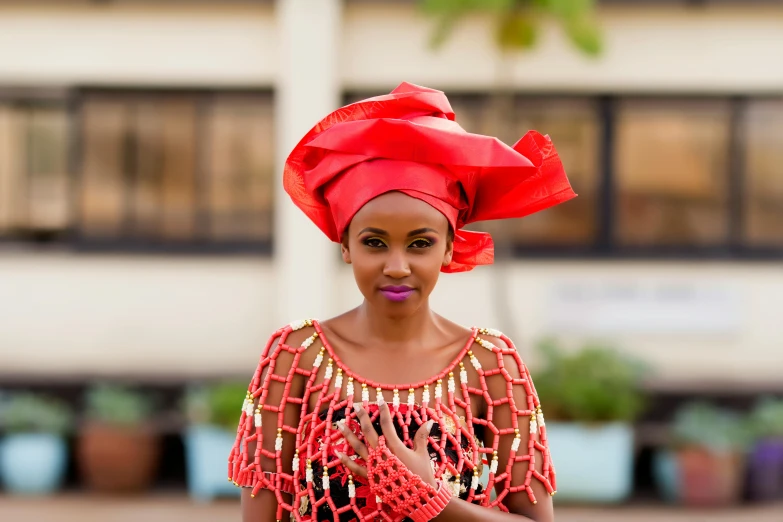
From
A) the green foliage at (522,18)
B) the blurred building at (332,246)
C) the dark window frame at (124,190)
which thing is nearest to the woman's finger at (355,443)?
the green foliage at (522,18)

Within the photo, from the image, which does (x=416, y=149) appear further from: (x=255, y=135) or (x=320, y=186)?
(x=255, y=135)

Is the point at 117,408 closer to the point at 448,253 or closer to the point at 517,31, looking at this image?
the point at 517,31

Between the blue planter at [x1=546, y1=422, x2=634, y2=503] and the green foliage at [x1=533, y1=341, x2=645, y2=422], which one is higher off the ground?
the green foliage at [x1=533, y1=341, x2=645, y2=422]

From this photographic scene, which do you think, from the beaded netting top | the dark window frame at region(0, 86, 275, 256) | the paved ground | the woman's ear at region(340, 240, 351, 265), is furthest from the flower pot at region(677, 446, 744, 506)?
the woman's ear at region(340, 240, 351, 265)

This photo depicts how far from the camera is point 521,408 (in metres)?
1.79

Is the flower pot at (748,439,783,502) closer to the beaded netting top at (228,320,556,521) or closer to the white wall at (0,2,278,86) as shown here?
the white wall at (0,2,278,86)

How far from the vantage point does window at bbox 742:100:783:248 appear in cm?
804

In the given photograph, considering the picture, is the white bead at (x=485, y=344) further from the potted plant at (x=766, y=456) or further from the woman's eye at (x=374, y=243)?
the potted plant at (x=766, y=456)

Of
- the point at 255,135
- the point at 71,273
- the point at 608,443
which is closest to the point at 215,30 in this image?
the point at 255,135

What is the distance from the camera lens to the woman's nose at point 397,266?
5.44ft

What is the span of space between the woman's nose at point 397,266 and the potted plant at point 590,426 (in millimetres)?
5527

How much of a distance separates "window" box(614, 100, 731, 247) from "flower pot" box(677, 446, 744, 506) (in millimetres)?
1949

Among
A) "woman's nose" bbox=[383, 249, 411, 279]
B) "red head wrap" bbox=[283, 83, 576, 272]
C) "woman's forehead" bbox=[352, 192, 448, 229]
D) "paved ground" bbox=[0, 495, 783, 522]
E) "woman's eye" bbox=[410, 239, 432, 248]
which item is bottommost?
"paved ground" bbox=[0, 495, 783, 522]

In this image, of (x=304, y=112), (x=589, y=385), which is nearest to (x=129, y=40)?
(x=304, y=112)
